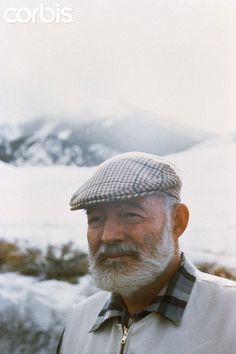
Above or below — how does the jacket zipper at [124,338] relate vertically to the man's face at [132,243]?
below

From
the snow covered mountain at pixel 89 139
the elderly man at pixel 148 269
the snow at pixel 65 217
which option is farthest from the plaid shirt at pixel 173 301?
the snow covered mountain at pixel 89 139

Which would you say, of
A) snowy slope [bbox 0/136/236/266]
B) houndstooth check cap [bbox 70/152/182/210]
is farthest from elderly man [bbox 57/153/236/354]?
snowy slope [bbox 0/136/236/266]

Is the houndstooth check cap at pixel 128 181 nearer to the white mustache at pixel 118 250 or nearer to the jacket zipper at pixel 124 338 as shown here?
the white mustache at pixel 118 250

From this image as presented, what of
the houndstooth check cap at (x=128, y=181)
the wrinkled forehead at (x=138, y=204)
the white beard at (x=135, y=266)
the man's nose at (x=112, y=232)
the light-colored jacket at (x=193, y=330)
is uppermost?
the houndstooth check cap at (x=128, y=181)

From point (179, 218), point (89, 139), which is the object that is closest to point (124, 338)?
point (179, 218)

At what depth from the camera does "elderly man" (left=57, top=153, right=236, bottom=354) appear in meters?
0.77

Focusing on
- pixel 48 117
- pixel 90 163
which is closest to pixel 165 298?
pixel 90 163

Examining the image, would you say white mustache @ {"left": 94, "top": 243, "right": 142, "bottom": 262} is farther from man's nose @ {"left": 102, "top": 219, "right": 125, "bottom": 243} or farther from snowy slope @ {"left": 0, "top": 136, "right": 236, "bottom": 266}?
snowy slope @ {"left": 0, "top": 136, "right": 236, "bottom": 266}

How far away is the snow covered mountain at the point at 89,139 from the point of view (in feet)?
3.28

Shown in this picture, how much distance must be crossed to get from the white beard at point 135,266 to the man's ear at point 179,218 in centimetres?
3

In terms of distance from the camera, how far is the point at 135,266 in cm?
80

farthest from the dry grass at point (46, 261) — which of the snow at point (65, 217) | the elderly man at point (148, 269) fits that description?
the elderly man at point (148, 269)

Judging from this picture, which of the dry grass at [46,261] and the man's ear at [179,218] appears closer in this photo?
the man's ear at [179,218]

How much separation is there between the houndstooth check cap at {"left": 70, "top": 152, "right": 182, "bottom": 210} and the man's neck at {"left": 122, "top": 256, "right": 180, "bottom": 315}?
0.15m
